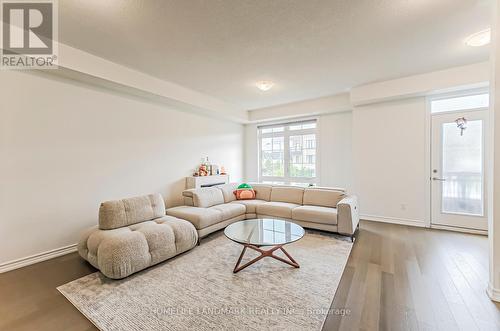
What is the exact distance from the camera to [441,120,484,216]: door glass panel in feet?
11.7

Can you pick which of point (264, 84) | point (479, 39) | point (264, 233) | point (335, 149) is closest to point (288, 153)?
point (335, 149)

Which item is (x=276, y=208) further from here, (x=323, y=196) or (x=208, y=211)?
(x=208, y=211)

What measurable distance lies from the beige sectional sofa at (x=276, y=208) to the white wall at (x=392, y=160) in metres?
0.92

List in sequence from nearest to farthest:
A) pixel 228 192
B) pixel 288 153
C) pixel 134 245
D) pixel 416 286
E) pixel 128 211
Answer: pixel 416 286, pixel 134 245, pixel 128 211, pixel 228 192, pixel 288 153

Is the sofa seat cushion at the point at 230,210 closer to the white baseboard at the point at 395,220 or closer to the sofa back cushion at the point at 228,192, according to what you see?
the sofa back cushion at the point at 228,192

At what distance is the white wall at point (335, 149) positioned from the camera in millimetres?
5148

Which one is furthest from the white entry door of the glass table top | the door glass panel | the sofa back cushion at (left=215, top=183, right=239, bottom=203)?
the sofa back cushion at (left=215, top=183, right=239, bottom=203)

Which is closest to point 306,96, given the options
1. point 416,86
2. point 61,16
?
point 416,86

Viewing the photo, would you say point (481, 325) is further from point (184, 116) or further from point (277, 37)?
point (184, 116)

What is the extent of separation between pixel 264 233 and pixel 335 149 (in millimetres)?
3505

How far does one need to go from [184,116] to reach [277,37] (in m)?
2.88

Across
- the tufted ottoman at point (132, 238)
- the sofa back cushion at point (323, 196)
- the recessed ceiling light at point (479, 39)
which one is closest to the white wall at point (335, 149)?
the sofa back cushion at point (323, 196)

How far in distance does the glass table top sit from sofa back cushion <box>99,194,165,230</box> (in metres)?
1.17

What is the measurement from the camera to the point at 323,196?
402cm
